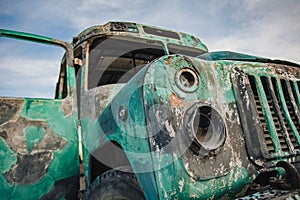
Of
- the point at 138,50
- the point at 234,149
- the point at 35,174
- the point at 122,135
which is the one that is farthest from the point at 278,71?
the point at 35,174

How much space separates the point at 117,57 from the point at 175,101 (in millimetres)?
1661

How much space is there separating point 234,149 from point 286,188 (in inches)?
12.3

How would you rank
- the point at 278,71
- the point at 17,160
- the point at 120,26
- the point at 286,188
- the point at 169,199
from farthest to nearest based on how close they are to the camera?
the point at 120,26 < the point at 17,160 < the point at 278,71 < the point at 286,188 < the point at 169,199

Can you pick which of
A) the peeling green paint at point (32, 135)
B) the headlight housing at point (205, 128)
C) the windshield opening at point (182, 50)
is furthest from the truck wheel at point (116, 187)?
the windshield opening at point (182, 50)

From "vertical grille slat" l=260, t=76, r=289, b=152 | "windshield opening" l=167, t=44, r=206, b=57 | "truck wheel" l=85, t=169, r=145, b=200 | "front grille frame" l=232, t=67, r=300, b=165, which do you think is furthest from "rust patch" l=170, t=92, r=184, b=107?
"windshield opening" l=167, t=44, r=206, b=57

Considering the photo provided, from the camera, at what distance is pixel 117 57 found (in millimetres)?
2701

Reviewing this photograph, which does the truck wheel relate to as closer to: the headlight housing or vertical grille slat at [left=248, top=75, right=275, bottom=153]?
the headlight housing

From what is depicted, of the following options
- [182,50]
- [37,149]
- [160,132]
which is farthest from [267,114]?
[37,149]

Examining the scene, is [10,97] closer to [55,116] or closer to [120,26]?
[55,116]

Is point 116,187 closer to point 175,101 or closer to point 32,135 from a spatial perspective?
point 175,101

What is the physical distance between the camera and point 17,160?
179 centimetres

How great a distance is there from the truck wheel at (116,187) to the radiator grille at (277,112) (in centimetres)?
85

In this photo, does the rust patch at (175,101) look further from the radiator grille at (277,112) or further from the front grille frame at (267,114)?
the radiator grille at (277,112)

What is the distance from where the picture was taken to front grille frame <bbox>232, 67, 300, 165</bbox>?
52.6 inches
